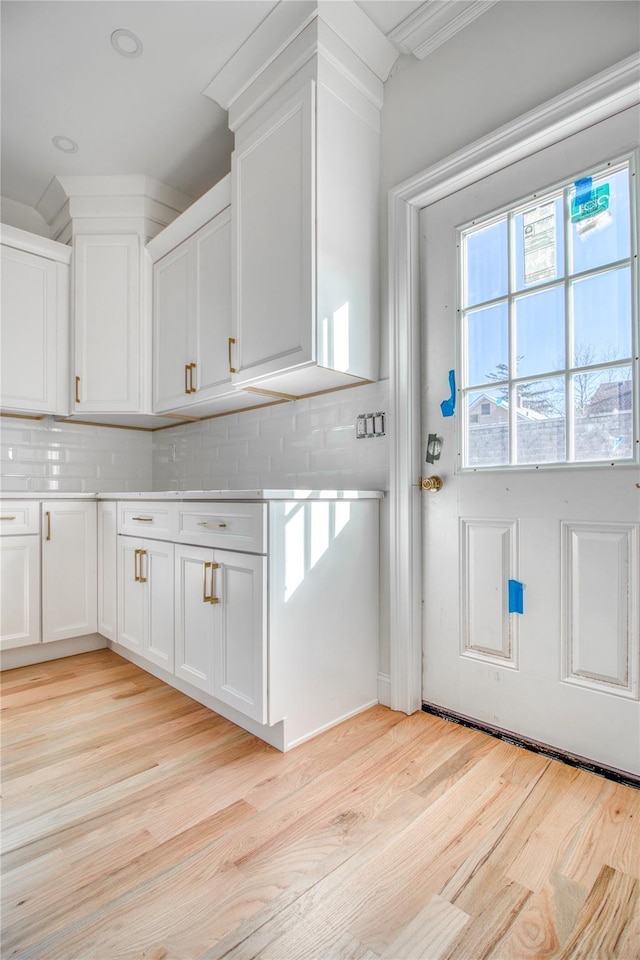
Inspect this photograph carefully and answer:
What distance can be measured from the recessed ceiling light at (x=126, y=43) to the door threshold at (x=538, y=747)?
281 cm

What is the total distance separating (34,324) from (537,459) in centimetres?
270

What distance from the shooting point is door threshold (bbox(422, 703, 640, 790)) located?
1397mm

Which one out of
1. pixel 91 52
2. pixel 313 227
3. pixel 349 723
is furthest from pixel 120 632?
pixel 91 52

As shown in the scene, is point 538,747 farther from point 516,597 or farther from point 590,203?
point 590,203

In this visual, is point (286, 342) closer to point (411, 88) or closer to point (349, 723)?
point (411, 88)

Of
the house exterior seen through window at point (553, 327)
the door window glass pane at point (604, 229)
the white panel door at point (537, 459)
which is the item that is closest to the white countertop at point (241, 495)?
the white panel door at point (537, 459)

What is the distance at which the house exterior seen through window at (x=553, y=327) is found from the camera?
4.66 ft

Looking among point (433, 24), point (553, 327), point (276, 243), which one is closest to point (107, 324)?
point (276, 243)

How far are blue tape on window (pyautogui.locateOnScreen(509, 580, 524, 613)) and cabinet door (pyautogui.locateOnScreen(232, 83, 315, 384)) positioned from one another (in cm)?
105

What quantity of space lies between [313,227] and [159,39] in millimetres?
1012

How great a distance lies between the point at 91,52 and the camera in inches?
77.9

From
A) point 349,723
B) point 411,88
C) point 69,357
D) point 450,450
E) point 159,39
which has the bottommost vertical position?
point 349,723

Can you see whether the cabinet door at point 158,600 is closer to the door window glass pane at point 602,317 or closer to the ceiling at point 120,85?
the door window glass pane at point 602,317

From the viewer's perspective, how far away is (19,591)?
2.37 metres
